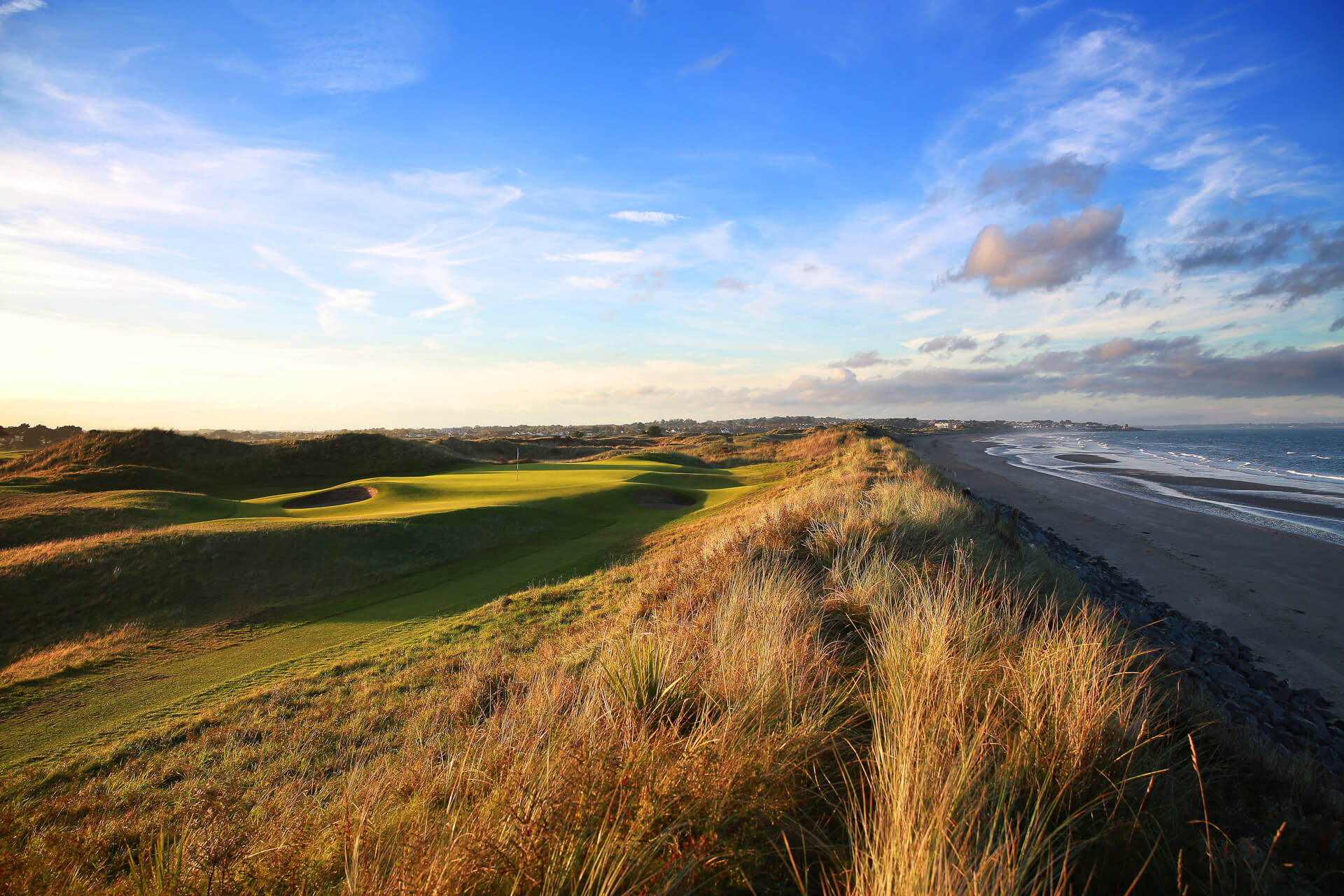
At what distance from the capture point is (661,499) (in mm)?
26484

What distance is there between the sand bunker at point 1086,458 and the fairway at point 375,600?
127 feet

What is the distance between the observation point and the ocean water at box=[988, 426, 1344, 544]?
72.7 feet

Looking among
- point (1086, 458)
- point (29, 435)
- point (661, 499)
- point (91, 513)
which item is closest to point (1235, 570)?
point (661, 499)

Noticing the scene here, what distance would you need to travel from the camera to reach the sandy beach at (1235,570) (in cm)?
997

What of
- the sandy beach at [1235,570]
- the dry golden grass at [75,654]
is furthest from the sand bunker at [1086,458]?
the dry golden grass at [75,654]

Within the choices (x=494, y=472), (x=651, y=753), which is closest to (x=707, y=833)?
(x=651, y=753)

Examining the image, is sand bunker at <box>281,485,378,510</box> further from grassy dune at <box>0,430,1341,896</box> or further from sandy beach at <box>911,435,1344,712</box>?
sandy beach at <box>911,435,1344,712</box>

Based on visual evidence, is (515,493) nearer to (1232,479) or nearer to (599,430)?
(1232,479)

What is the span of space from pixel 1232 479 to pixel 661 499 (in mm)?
36421

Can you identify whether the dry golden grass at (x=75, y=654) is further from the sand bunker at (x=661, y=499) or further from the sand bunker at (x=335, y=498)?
the sand bunker at (x=661, y=499)

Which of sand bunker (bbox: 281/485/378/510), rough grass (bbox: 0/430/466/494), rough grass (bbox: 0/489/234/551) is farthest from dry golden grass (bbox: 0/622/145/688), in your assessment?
rough grass (bbox: 0/430/466/494)

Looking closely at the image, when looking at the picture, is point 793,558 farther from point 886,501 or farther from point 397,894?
point 397,894

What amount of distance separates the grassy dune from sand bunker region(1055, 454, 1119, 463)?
5179 centimetres

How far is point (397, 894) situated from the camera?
2.16 metres
